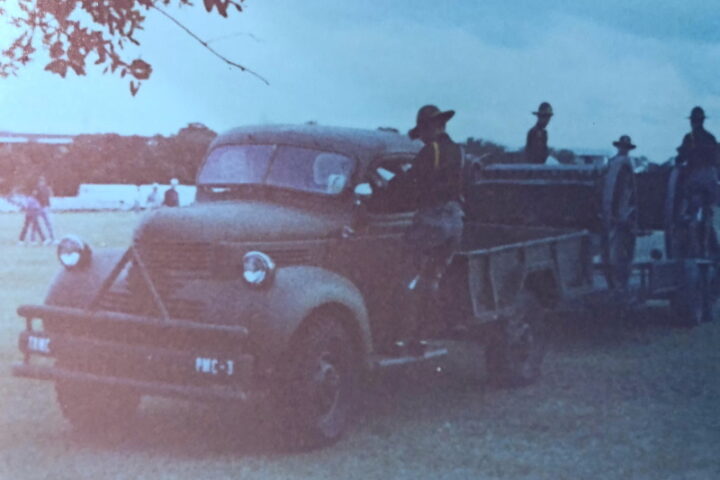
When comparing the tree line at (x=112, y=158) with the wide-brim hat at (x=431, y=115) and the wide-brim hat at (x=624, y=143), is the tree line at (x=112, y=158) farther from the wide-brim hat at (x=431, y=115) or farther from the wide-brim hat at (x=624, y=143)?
the wide-brim hat at (x=624, y=143)

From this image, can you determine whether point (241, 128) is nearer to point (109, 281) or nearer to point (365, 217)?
point (365, 217)

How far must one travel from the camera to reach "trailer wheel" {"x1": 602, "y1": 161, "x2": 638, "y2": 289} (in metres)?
10.2

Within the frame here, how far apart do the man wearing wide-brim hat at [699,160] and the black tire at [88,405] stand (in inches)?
280

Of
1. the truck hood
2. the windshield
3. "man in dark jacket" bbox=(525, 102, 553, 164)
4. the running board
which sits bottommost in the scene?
the running board

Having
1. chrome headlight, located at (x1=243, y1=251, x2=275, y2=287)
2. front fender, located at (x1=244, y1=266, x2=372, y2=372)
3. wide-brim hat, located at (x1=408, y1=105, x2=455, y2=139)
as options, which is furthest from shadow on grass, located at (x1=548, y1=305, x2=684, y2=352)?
chrome headlight, located at (x1=243, y1=251, x2=275, y2=287)

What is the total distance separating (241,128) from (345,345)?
2174mm

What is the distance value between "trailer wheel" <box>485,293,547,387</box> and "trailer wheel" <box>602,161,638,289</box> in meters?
1.48

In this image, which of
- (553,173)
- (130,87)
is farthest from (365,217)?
(553,173)

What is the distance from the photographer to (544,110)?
430 inches

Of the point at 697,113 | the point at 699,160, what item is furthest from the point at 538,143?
the point at 699,160

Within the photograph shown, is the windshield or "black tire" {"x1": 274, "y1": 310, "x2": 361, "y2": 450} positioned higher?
the windshield

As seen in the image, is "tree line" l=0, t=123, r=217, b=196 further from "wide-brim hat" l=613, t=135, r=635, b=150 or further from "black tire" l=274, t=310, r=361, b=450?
"wide-brim hat" l=613, t=135, r=635, b=150

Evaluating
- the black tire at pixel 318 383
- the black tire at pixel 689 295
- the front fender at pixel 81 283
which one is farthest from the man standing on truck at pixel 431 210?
the black tire at pixel 689 295

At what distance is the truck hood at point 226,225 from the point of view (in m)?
6.80
